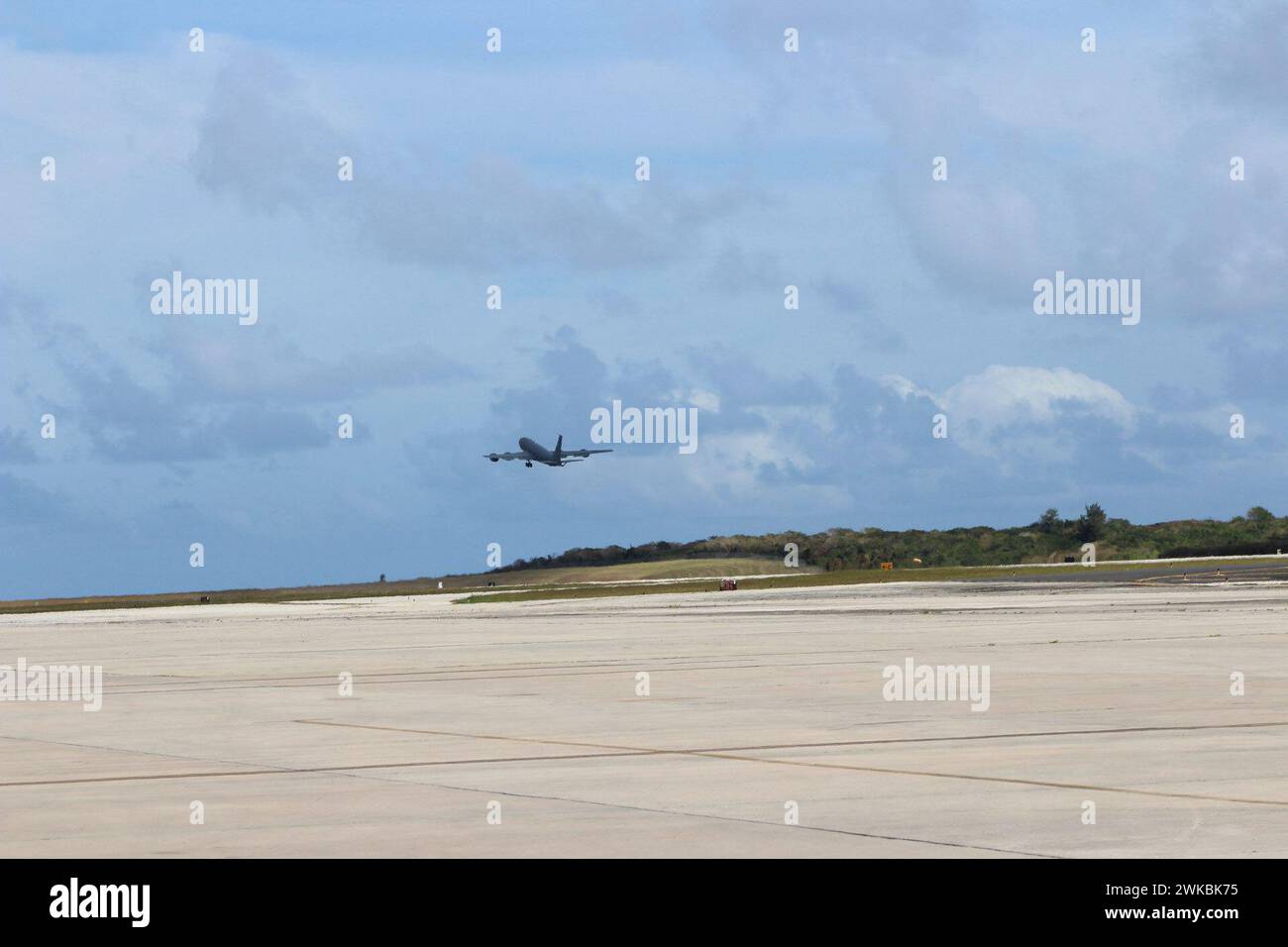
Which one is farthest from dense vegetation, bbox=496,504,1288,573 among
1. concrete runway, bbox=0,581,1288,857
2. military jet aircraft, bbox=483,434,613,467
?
concrete runway, bbox=0,581,1288,857

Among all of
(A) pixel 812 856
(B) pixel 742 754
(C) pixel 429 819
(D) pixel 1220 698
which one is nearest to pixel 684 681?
(D) pixel 1220 698

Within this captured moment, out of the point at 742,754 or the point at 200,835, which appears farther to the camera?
the point at 742,754

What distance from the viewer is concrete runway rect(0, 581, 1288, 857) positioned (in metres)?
14.1

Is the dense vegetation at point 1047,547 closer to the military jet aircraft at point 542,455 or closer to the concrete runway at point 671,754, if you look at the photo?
the military jet aircraft at point 542,455

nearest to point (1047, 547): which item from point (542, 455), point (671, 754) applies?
point (542, 455)

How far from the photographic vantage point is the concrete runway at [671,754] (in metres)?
14.1

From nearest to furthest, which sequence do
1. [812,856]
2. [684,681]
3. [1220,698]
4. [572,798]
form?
[812,856] < [572,798] < [1220,698] < [684,681]

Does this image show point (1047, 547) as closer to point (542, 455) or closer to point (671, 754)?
point (542, 455)

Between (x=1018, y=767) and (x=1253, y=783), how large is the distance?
2.34 meters

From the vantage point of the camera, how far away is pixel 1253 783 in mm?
16688

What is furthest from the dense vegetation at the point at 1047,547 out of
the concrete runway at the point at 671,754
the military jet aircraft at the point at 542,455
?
the concrete runway at the point at 671,754

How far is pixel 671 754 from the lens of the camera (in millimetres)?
19828
